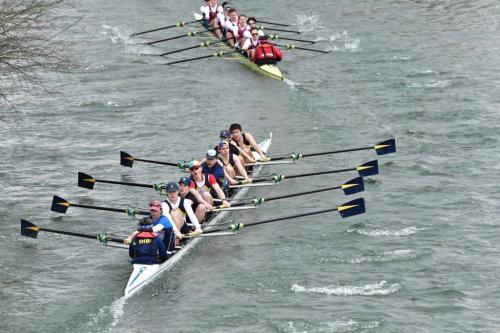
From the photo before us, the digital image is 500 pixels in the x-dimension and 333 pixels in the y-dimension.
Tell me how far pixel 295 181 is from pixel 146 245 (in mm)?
10292

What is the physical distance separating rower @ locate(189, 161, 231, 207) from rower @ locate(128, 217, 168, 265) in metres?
3.61

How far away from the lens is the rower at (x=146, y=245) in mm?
25250

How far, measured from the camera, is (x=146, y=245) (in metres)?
25.4

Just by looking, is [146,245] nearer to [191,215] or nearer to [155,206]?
[155,206]

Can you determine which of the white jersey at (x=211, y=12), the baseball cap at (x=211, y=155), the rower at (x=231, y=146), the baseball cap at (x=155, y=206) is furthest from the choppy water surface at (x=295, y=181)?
the baseball cap at (x=211, y=155)

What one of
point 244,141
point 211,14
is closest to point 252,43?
point 211,14

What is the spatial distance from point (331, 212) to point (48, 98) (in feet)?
64.7

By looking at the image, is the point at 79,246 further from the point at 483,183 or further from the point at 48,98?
the point at 48,98

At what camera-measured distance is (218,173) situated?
99.5ft

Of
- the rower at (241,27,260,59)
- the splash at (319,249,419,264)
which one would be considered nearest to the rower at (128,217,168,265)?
the splash at (319,249,419,264)

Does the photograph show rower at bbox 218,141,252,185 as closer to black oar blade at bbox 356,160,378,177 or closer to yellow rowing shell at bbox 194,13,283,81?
black oar blade at bbox 356,160,378,177

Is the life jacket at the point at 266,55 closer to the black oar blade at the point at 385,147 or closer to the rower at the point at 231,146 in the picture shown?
the rower at the point at 231,146

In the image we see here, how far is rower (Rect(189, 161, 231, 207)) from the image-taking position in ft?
95.0

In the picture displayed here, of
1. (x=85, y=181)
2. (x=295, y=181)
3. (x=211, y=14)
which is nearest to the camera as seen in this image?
(x=85, y=181)
